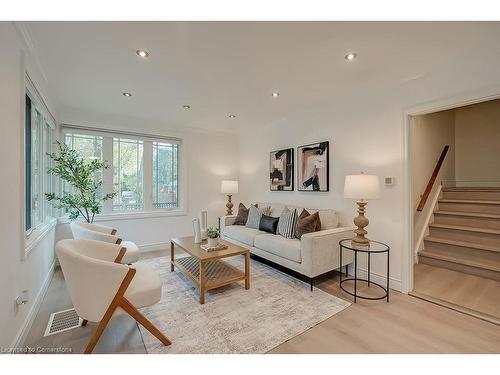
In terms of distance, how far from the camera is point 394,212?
108 inches

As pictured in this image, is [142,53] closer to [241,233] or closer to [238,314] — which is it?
[238,314]

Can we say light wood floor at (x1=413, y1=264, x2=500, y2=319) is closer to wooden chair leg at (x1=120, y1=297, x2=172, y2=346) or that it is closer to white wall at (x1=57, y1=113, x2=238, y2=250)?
wooden chair leg at (x1=120, y1=297, x2=172, y2=346)

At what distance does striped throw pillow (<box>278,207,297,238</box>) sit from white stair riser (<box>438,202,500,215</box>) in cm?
290

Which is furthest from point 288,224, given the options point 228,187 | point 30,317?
point 30,317

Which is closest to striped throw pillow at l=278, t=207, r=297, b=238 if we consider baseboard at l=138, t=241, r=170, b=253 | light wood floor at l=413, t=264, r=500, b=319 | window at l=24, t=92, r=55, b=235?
light wood floor at l=413, t=264, r=500, b=319

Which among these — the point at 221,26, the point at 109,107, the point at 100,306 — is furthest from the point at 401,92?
the point at 109,107

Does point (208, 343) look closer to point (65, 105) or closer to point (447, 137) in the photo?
point (65, 105)

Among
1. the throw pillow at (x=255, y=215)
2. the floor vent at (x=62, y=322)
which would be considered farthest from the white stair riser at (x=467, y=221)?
the floor vent at (x=62, y=322)

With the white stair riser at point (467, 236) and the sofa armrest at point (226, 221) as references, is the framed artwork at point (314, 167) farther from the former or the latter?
the white stair riser at point (467, 236)

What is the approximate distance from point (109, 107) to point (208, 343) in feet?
11.9

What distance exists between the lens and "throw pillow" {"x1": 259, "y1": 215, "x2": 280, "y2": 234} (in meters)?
3.66

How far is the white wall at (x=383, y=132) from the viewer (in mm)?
2295

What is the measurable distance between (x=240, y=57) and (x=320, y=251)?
7.35 ft

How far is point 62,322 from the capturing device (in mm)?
2096
